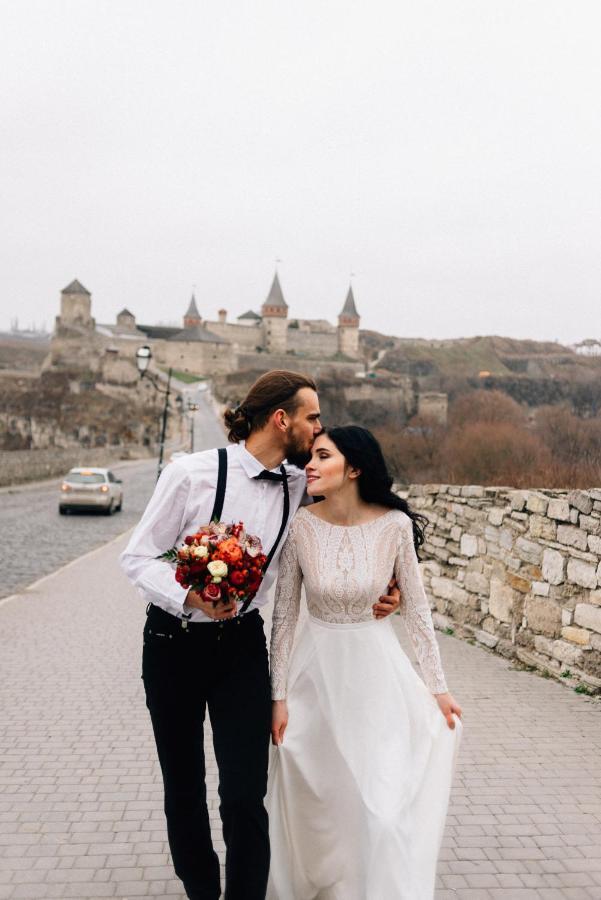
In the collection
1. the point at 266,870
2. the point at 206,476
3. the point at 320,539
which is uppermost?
the point at 206,476

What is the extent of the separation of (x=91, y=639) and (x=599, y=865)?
5898 millimetres

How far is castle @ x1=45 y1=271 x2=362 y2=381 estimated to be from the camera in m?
103

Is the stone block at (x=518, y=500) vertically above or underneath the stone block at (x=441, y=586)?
above

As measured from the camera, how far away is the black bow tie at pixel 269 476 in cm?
301

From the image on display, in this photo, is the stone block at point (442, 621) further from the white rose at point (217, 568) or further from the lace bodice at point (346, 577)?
the white rose at point (217, 568)

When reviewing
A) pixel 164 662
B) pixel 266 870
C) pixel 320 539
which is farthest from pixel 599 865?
pixel 164 662

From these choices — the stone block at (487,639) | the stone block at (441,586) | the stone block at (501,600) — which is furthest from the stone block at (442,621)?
the stone block at (501,600)

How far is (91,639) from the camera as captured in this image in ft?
27.3

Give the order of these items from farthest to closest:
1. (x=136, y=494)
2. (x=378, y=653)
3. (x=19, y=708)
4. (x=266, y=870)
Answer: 1. (x=136, y=494)
2. (x=19, y=708)
3. (x=378, y=653)
4. (x=266, y=870)

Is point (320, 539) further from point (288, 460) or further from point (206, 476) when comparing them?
point (206, 476)

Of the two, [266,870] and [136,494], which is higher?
[266,870]

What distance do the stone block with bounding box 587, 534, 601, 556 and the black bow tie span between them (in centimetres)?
370

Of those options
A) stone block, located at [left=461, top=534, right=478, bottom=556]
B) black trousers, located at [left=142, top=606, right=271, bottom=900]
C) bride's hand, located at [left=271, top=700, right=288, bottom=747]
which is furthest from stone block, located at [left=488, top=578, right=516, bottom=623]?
black trousers, located at [left=142, top=606, right=271, bottom=900]

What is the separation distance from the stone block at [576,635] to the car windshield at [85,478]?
709 inches
